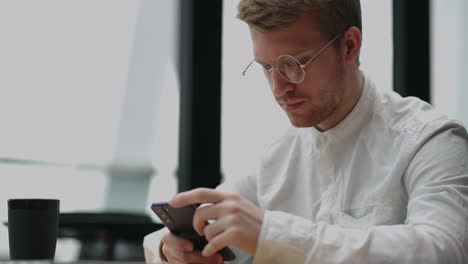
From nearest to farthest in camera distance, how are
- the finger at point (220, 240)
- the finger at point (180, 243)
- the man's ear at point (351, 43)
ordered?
the finger at point (220, 240)
the finger at point (180, 243)
the man's ear at point (351, 43)

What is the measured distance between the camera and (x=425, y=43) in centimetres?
342

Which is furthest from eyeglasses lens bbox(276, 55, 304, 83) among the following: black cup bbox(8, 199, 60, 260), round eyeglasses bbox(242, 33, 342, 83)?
black cup bbox(8, 199, 60, 260)

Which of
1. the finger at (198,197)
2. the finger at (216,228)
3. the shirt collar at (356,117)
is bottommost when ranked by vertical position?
the finger at (216,228)

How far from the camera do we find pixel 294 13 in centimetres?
153

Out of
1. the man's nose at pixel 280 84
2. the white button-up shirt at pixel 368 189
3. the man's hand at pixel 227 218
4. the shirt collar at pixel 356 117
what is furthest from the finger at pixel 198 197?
the shirt collar at pixel 356 117

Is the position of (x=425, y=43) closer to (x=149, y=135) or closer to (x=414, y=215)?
(x=149, y=135)

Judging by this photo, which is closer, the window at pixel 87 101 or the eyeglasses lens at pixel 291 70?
the eyeglasses lens at pixel 291 70

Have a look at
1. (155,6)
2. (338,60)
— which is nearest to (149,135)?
(155,6)

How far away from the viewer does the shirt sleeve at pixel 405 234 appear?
44.3 inches

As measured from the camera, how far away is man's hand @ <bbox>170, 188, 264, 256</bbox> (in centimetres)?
111

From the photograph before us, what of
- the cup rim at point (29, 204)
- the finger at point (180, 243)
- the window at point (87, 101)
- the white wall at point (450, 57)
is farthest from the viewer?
the white wall at point (450, 57)

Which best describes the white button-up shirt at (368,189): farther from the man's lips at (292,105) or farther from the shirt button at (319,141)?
the man's lips at (292,105)

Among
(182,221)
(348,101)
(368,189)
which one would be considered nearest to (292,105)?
(348,101)

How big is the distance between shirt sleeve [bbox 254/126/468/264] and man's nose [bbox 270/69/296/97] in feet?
1.28
